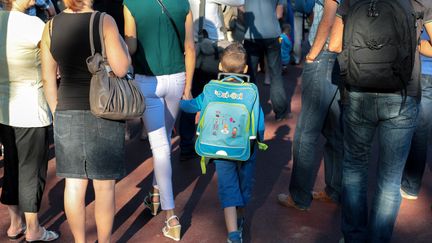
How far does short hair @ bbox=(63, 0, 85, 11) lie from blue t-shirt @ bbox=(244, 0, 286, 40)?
165 inches

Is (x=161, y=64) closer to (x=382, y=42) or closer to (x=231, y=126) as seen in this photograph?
(x=231, y=126)

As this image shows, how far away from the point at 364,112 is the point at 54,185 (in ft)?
10.0

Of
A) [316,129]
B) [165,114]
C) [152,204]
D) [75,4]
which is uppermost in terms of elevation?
[75,4]

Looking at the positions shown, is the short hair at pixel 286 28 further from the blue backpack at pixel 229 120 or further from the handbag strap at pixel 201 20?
the blue backpack at pixel 229 120

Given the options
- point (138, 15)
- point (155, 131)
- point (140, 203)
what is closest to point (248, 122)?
point (155, 131)

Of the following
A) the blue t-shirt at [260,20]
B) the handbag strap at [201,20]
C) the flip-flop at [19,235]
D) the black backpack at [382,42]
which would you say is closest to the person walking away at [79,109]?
the flip-flop at [19,235]

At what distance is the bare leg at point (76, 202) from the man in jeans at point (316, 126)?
1.82 meters

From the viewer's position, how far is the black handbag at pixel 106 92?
11.3 feet

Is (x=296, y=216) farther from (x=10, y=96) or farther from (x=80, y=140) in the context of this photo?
(x=10, y=96)

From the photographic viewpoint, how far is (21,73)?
13.3 ft

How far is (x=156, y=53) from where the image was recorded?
4375mm

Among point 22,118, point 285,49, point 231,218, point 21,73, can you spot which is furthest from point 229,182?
point 285,49

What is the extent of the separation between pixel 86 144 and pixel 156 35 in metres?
1.09

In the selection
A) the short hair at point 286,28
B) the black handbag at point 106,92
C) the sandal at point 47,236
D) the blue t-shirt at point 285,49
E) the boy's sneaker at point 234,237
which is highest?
the black handbag at point 106,92
